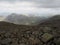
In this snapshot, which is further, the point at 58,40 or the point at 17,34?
the point at 17,34

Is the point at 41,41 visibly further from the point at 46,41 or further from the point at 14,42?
the point at 14,42

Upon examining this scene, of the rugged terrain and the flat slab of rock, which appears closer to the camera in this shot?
the rugged terrain

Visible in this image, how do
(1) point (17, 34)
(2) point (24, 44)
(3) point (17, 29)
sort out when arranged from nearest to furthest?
1. (2) point (24, 44)
2. (1) point (17, 34)
3. (3) point (17, 29)

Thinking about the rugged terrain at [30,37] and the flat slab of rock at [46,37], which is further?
the flat slab of rock at [46,37]

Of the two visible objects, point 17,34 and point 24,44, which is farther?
point 17,34

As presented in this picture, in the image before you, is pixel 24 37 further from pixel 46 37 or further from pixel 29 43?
pixel 46 37

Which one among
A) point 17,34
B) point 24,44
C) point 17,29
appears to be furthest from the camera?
point 17,29

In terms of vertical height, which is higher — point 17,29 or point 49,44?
Result: point 17,29

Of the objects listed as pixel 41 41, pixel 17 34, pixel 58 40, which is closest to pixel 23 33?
pixel 17 34

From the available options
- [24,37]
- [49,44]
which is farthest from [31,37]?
[49,44]
